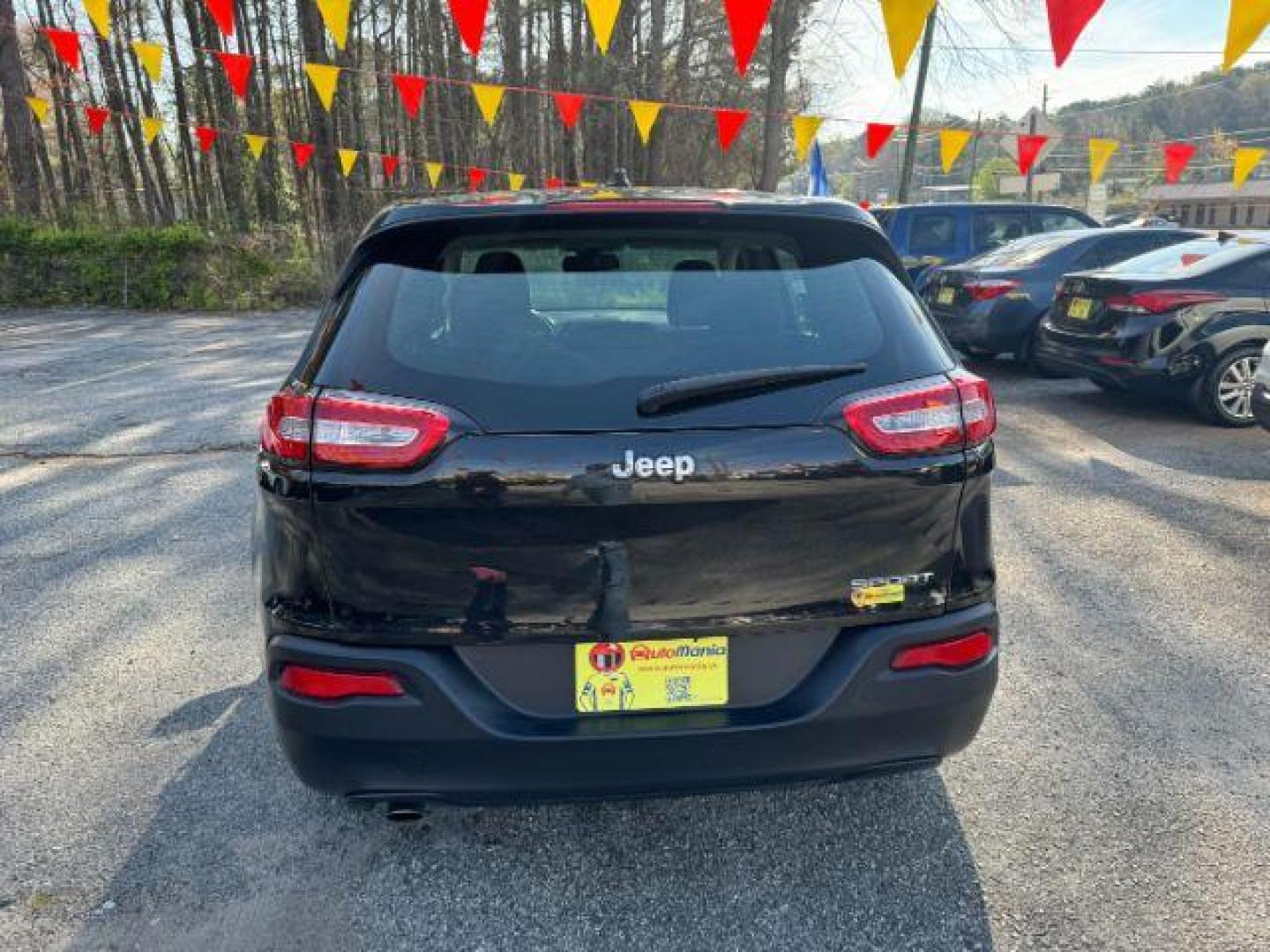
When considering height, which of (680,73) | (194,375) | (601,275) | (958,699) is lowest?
(194,375)

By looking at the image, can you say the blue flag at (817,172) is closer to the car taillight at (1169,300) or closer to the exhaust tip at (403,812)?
the car taillight at (1169,300)

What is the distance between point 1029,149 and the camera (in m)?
14.1

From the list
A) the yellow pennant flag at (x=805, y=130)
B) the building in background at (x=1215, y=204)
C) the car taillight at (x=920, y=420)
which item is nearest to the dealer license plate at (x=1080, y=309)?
the car taillight at (x=920, y=420)

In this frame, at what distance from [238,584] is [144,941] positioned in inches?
90.6

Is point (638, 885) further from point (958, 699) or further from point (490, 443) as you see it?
point (490, 443)

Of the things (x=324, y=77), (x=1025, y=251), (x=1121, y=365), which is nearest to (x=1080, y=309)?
(x=1121, y=365)

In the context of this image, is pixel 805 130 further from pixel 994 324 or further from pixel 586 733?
pixel 586 733

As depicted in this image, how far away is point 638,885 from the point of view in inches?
88.5

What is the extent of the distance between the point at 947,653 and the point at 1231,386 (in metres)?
6.23

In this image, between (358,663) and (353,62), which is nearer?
(358,663)

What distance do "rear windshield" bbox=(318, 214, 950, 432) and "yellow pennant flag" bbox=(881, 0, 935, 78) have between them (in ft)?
16.7

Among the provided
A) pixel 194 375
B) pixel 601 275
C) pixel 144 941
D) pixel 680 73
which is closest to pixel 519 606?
pixel 601 275

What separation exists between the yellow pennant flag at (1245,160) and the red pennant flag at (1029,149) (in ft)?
8.43

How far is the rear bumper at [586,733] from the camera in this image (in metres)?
1.89
